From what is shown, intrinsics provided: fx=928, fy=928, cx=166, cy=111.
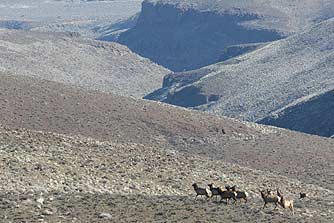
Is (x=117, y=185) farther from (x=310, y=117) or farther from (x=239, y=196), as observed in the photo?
(x=310, y=117)

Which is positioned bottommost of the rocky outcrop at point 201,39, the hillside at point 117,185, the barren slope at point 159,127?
the rocky outcrop at point 201,39

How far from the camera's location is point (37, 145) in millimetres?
41406

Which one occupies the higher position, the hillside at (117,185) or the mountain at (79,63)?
the hillside at (117,185)

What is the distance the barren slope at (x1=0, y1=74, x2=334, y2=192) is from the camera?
5684 cm

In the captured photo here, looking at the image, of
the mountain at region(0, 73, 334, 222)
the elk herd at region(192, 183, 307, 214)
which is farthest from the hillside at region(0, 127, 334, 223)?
the elk herd at region(192, 183, 307, 214)

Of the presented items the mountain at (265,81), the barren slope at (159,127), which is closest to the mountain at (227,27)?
the mountain at (265,81)

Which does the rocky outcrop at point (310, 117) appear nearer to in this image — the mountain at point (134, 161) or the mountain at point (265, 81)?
the mountain at point (265, 81)

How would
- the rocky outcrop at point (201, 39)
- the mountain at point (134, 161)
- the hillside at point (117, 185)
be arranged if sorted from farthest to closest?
the rocky outcrop at point (201, 39) → the mountain at point (134, 161) → the hillside at point (117, 185)

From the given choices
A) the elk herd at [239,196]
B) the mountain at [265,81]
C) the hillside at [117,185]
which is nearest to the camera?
the hillside at [117,185]

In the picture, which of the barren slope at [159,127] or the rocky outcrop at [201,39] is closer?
the barren slope at [159,127]

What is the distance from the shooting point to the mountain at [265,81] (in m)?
106

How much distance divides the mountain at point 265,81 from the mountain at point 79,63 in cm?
731

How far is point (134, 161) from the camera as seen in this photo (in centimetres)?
4194

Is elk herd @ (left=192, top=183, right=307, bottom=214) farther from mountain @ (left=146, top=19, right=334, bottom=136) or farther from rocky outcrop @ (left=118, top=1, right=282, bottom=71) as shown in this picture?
rocky outcrop @ (left=118, top=1, right=282, bottom=71)
